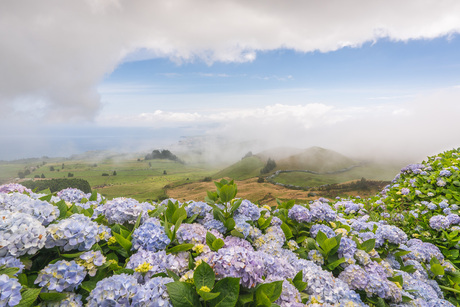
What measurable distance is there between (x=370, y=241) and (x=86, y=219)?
3.93m

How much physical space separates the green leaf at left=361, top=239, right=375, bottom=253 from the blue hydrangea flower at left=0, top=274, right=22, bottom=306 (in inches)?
158

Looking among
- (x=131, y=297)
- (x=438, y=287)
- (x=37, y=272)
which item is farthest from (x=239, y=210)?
(x=438, y=287)

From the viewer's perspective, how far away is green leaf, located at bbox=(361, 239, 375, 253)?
3577mm

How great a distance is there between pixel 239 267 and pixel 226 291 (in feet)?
0.72

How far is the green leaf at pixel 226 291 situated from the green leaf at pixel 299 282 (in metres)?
0.97

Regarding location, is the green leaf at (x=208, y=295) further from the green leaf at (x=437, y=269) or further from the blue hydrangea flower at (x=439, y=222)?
the blue hydrangea flower at (x=439, y=222)

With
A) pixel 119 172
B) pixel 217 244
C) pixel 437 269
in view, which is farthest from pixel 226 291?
pixel 119 172

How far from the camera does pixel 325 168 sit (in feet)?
129

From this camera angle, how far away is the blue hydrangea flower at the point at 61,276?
6.60ft

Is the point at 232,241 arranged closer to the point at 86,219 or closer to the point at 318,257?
the point at 318,257

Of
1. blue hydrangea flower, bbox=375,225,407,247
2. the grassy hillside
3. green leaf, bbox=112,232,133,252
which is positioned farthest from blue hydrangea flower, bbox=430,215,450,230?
the grassy hillside

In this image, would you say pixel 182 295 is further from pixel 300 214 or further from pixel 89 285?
pixel 300 214

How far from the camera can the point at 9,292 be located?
170 centimetres

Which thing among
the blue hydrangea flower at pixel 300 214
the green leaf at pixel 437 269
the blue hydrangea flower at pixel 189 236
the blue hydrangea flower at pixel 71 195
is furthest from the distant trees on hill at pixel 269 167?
the blue hydrangea flower at pixel 189 236
